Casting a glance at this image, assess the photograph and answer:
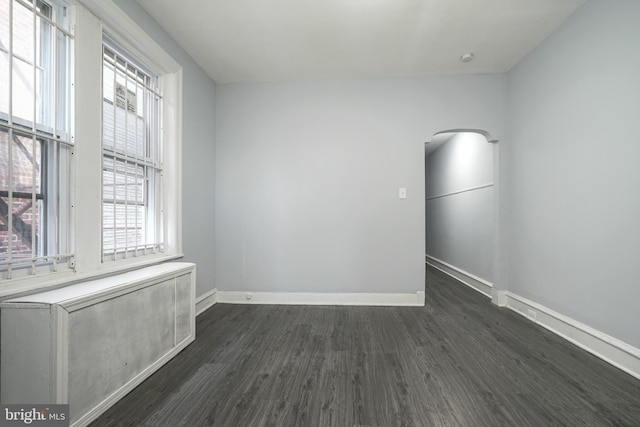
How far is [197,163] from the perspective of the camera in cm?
288

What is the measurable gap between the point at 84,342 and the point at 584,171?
366cm

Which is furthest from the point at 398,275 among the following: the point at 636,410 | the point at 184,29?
the point at 184,29

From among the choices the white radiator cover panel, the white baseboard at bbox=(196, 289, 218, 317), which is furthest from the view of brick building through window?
the white baseboard at bbox=(196, 289, 218, 317)

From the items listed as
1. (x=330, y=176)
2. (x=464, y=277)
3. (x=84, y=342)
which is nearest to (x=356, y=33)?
(x=330, y=176)

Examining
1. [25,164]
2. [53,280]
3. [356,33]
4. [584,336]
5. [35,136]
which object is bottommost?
[584,336]

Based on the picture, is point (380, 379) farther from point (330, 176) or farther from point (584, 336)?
point (330, 176)

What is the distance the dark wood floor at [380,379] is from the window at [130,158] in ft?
3.39

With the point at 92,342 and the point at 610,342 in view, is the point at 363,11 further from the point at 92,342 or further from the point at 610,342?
the point at 610,342

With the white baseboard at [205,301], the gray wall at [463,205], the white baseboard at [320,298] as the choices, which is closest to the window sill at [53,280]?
the white baseboard at [205,301]

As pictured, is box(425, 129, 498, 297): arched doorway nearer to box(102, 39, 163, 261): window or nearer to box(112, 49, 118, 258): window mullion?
box(102, 39, 163, 261): window

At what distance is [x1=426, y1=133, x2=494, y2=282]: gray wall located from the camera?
11.6 feet

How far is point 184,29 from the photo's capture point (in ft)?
7.77

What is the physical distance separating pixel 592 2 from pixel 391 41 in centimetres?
154
